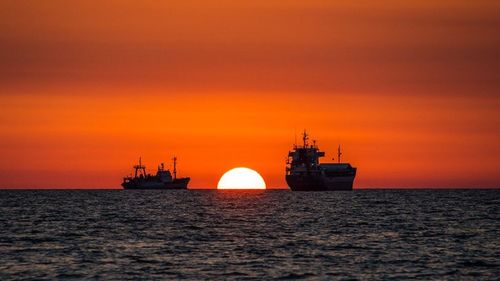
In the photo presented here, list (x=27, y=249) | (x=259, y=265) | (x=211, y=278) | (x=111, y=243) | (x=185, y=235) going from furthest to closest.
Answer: (x=185, y=235) → (x=111, y=243) → (x=27, y=249) → (x=259, y=265) → (x=211, y=278)

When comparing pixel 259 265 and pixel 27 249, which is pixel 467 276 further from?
pixel 27 249

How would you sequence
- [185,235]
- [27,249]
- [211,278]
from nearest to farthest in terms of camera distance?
[211,278] < [27,249] < [185,235]

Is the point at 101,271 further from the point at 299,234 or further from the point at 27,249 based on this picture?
the point at 299,234

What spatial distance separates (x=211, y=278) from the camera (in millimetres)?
43000

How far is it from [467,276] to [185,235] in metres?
31.1

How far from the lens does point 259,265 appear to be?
48.2 m

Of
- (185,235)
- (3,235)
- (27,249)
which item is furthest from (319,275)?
(3,235)

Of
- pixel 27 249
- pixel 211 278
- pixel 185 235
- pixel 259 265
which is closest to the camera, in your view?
pixel 211 278

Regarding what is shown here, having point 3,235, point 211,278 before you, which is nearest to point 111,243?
point 3,235

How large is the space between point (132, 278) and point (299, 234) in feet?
101

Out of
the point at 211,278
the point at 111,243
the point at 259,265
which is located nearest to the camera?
the point at 211,278

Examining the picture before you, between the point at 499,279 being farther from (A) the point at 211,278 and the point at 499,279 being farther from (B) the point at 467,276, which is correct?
(A) the point at 211,278

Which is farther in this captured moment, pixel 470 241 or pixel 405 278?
pixel 470 241

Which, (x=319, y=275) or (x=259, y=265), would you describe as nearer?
(x=319, y=275)
